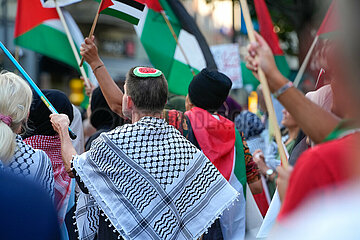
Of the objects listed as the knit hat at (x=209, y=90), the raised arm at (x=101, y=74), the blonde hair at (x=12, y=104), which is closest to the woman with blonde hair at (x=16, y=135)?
the blonde hair at (x=12, y=104)

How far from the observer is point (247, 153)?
387 centimetres

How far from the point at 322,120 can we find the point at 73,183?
7.09ft

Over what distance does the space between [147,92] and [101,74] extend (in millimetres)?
722

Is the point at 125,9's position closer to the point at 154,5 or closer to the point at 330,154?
the point at 154,5

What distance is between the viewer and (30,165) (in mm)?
2562

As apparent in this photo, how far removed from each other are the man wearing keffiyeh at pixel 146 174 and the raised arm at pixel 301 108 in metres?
1.13

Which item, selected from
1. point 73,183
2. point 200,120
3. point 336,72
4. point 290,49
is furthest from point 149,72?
point 290,49

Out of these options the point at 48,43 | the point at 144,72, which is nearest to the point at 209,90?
the point at 144,72

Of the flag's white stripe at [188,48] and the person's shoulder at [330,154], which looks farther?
the flag's white stripe at [188,48]

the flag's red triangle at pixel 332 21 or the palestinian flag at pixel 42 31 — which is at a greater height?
the flag's red triangle at pixel 332 21

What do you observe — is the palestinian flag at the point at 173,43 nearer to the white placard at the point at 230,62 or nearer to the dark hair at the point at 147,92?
the dark hair at the point at 147,92

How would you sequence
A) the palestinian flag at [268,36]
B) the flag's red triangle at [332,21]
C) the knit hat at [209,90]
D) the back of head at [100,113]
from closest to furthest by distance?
the flag's red triangle at [332,21] → the palestinian flag at [268,36] → the knit hat at [209,90] → the back of head at [100,113]

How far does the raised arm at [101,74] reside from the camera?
339cm

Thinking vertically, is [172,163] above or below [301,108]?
below
